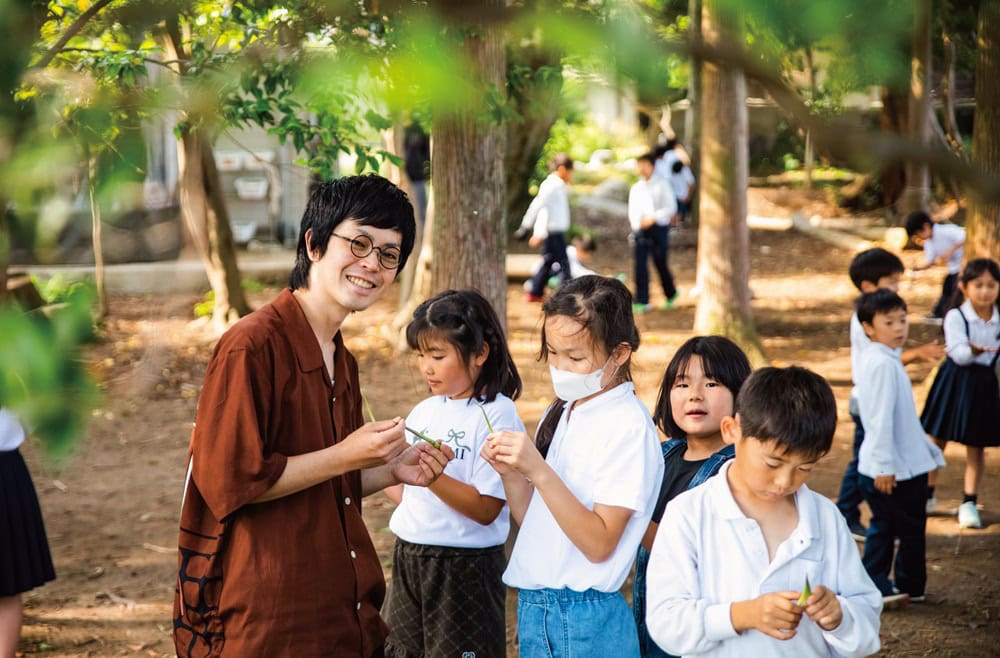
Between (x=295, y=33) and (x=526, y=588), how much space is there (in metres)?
1.56

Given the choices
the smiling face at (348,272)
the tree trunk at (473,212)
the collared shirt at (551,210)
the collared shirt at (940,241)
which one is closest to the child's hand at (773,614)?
the smiling face at (348,272)

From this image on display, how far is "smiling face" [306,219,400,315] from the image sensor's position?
2.54 m

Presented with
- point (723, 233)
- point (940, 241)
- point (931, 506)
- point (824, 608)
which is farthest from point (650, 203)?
point (824, 608)

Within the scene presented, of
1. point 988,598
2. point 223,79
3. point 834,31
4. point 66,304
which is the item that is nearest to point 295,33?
point 223,79

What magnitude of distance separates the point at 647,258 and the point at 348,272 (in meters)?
10.0

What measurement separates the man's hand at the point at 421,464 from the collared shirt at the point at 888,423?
8.34ft

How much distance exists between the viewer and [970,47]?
7.68ft

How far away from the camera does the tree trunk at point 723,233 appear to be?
30.1 ft

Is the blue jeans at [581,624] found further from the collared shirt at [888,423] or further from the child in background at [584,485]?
the collared shirt at [888,423]

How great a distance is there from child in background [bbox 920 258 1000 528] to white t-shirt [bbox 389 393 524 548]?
3211 mm

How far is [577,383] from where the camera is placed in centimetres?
283

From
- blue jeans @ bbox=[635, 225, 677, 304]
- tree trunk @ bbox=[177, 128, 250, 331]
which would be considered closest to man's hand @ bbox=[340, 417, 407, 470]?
tree trunk @ bbox=[177, 128, 250, 331]

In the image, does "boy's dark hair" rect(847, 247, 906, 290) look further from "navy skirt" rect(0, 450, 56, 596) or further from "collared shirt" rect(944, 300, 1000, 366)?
"navy skirt" rect(0, 450, 56, 596)

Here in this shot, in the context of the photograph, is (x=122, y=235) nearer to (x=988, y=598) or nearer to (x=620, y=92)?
(x=620, y=92)
